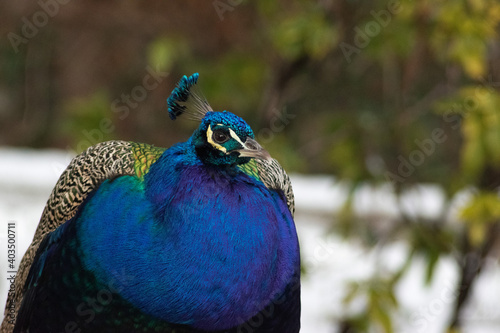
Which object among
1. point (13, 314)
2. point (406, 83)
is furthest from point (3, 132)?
point (13, 314)

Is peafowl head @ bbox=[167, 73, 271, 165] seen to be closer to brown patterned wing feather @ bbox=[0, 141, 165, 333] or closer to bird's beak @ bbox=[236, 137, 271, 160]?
bird's beak @ bbox=[236, 137, 271, 160]

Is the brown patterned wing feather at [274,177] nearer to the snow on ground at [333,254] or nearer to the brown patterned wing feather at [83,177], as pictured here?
the brown patterned wing feather at [83,177]

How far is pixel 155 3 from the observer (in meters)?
4.16

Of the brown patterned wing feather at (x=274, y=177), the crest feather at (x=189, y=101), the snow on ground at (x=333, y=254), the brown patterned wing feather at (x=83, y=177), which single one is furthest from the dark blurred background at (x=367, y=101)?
the crest feather at (x=189, y=101)

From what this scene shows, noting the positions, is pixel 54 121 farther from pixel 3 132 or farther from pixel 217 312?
pixel 217 312

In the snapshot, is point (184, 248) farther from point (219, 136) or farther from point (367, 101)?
point (367, 101)

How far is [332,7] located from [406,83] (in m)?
0.42

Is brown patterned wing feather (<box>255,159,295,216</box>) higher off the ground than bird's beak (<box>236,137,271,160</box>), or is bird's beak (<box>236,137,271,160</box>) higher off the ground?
bird's beak (<box>236,137,271,160</box>)

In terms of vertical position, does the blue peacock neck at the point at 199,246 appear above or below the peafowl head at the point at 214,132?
below

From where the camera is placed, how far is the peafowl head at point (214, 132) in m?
1.20

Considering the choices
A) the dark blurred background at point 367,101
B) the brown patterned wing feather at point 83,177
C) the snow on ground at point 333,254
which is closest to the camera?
the brown patterned wing feather at point 83,177

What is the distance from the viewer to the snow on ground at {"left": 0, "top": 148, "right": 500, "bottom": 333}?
312cm

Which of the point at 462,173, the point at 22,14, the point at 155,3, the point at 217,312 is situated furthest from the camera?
the point at 22,14

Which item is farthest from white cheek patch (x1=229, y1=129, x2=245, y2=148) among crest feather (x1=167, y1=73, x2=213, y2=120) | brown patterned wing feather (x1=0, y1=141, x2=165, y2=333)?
brown patterned wing feather (x1=0, y1=141, x2=165, y2=333)
